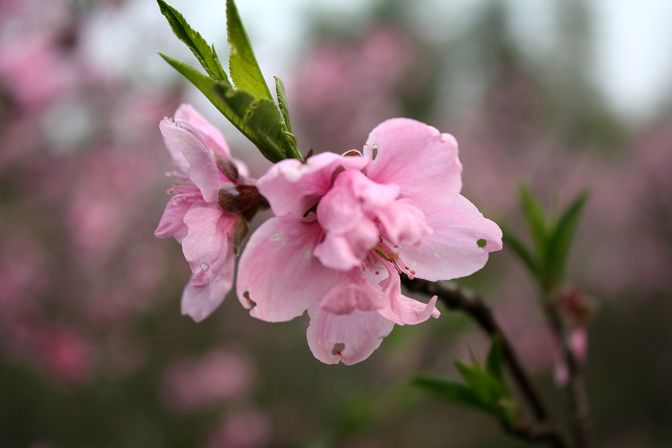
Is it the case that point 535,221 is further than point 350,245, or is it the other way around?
point 535,221

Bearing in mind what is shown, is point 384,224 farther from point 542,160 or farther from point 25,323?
point 542,160

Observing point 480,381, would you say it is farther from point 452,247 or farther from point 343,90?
point 343,90

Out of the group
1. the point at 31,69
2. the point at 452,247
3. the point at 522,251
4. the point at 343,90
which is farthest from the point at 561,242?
the point at 343,90

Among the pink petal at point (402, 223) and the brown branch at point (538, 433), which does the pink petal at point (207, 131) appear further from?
the brown branch at point (538, 433)

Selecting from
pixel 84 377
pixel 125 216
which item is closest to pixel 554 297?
pixel 84 377

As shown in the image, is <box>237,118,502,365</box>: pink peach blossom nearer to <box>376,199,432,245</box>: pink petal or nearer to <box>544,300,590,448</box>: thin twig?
<box>376,199,432,245</box>: pink petal

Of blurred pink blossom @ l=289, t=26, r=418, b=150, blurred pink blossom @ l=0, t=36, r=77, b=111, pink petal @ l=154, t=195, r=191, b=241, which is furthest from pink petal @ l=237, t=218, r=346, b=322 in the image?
blurred pink blossom @ l=289, t=26, r=418, b=150
